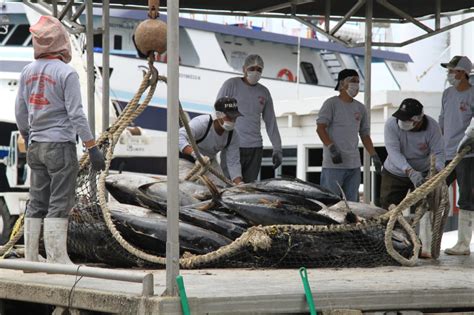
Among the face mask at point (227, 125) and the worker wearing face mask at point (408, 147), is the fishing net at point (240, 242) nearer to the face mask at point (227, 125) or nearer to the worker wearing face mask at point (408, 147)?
the worker wearing face mask at point (408, 147)

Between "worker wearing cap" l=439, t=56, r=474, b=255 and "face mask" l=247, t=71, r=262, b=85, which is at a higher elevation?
"face mask" l=247, t=71, r=262, b=85

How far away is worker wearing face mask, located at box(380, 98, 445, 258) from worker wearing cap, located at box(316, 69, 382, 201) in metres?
1.32

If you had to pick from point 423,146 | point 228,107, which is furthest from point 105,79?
point 423,146

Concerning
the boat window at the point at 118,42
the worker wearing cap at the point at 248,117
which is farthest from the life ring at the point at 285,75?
the worker wearing cap at the point at 248,117

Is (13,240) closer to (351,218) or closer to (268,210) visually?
(268,210)

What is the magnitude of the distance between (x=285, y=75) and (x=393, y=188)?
26202mm

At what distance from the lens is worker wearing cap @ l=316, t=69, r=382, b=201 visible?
12531 millimetres

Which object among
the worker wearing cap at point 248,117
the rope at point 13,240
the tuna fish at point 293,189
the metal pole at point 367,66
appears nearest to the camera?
the rope at point 13,240

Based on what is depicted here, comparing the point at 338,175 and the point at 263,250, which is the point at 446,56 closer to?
the point at 338,175

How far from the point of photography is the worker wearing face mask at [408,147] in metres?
10.6

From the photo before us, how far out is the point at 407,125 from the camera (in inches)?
422

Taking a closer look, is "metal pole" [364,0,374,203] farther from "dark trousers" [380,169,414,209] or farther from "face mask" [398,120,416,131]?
"face mask" [398,120,416,131]

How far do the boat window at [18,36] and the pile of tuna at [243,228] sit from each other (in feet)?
68.6

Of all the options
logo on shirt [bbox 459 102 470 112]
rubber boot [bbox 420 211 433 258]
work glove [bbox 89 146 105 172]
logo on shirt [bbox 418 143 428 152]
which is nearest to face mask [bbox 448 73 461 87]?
logo on shirt [bbox 459 102 470 112]
